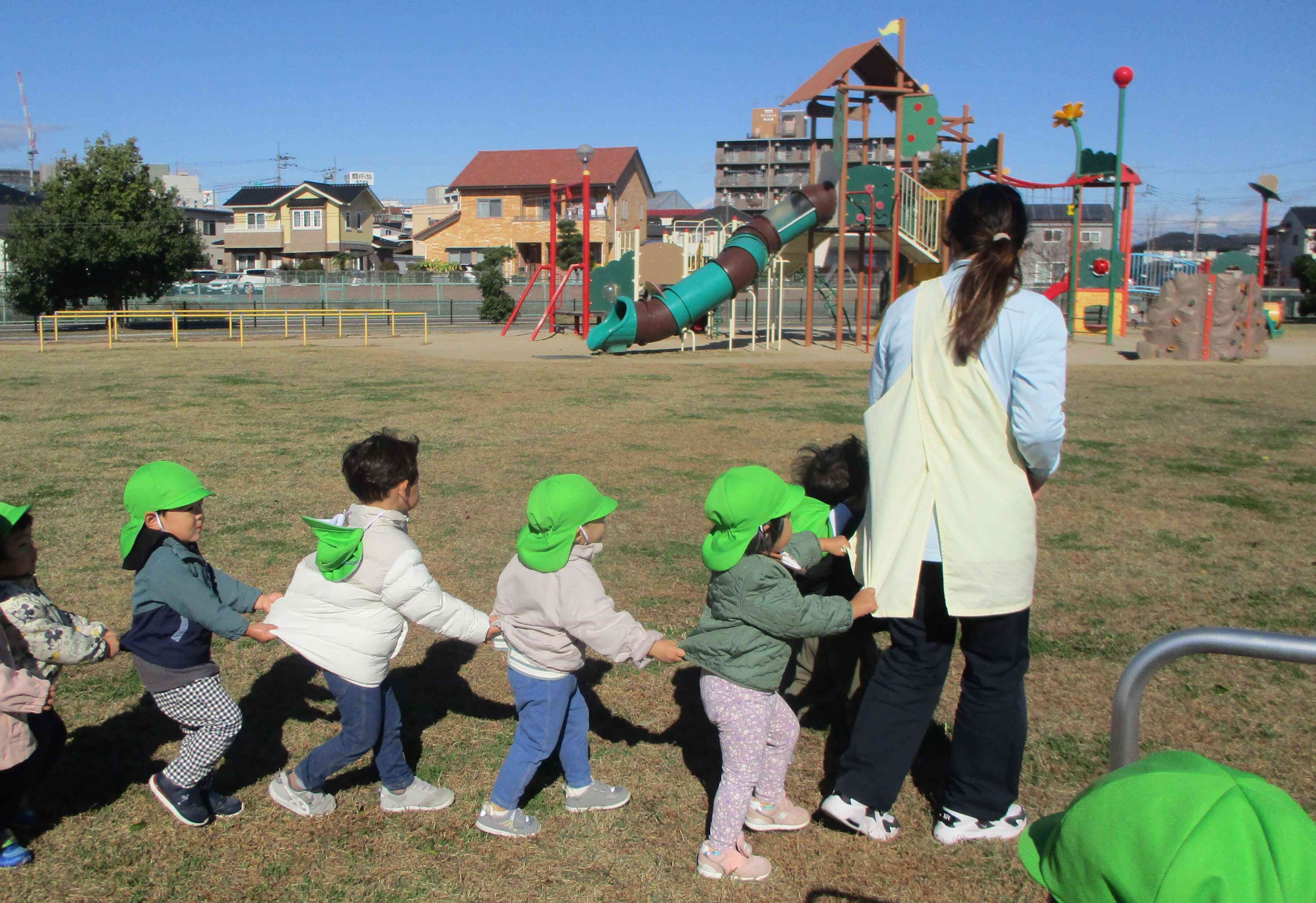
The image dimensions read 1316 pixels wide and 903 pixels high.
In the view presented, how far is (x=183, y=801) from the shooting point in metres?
3.13

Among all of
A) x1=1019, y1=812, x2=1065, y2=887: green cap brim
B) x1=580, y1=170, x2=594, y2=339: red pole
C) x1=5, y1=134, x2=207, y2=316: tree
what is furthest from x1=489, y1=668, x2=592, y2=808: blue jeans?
x1=5, y1=134, x2=207, y2=316: tree

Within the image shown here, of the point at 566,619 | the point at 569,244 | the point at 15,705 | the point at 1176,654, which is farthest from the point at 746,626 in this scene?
the point at 569,244

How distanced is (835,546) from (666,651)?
69cm

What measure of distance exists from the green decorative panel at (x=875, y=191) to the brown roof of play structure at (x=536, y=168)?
4455 centimetres

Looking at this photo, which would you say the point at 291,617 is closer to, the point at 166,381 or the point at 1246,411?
the point at 1246,411

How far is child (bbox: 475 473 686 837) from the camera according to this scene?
2.97 meters

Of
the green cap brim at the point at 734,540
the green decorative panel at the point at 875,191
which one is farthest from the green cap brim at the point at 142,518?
the green decorative panel at the point at 875,191

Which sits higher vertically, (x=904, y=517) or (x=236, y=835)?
(x=904, y=517)

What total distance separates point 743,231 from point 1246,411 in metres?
11.5

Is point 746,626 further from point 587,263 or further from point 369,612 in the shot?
point 587,263

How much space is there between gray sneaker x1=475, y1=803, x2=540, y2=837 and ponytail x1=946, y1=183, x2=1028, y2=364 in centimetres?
189

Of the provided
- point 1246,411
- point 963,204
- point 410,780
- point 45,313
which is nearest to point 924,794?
point 410,780

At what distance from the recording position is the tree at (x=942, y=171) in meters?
61.9

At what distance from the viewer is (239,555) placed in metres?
5.97
